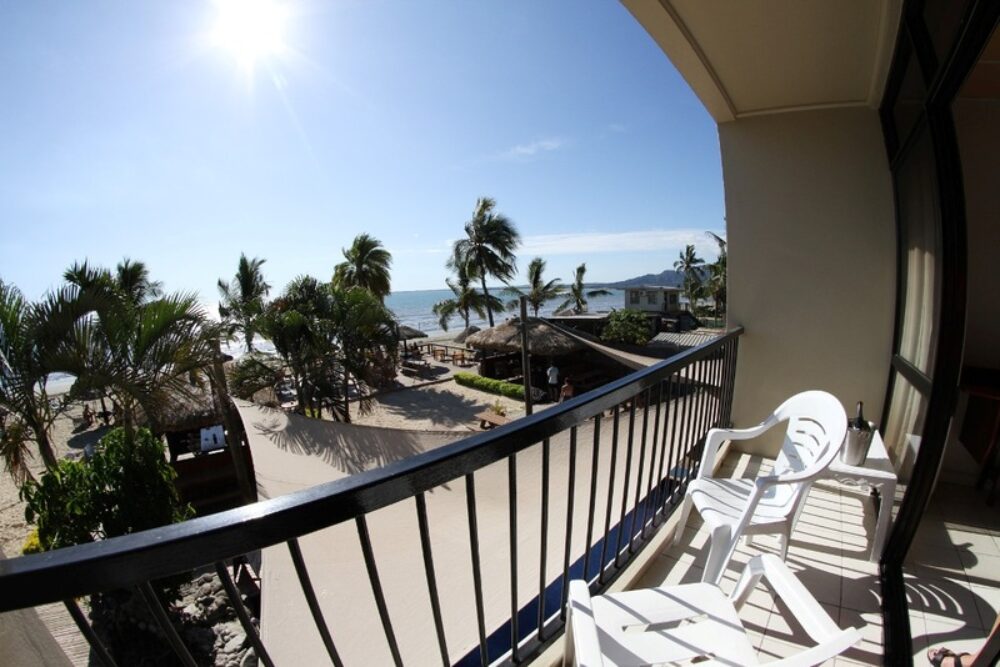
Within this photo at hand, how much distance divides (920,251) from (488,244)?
19.4 meters

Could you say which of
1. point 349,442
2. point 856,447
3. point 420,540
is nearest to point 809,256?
point 856,447

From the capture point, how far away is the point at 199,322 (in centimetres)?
409

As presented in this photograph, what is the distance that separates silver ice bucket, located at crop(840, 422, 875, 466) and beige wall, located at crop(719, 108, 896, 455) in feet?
3.09

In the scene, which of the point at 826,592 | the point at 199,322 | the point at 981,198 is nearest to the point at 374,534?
the point at 199,322

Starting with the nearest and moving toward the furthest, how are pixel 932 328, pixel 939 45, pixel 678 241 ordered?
1. pixel 939 45
2. pixel 932 328
3. pixel 678 241

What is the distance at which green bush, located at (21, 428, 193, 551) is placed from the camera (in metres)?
3.03

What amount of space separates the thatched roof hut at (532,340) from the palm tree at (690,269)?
23389 millimetres

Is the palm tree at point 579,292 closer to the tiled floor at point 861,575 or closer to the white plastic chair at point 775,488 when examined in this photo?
the tiled floor at point 861,575

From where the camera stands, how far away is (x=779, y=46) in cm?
198

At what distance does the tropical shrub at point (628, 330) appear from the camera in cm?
1617

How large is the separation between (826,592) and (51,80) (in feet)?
22.9

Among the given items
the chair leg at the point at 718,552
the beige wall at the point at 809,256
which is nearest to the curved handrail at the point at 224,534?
the chair leg at the point at 718,552

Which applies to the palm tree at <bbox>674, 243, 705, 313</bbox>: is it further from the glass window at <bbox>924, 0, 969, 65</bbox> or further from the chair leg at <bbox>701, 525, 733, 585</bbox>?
the chair leg at <bbox>701, 525, 733, 585</bbox>

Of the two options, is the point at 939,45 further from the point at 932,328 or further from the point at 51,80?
the point at 51,80
